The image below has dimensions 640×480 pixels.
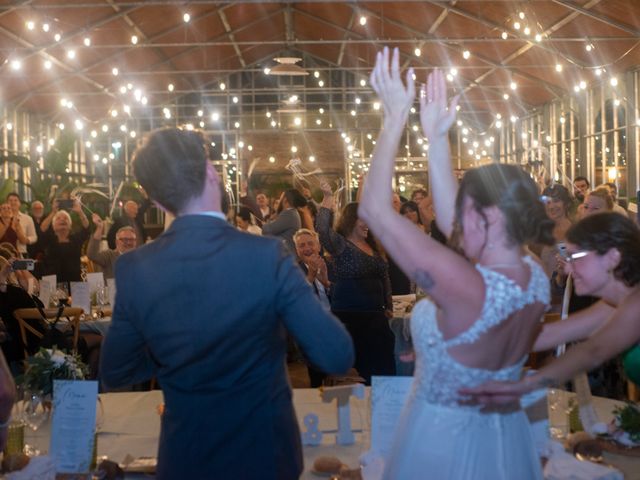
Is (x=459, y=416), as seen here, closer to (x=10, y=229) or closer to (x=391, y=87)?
(x=391, y=87)

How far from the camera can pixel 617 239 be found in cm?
244

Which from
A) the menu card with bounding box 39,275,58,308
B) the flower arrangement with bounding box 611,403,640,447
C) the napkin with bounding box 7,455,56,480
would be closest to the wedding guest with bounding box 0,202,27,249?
the menu card with bounding box 39,275,58,308

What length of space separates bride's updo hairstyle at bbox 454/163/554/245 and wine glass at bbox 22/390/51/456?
5.02ft

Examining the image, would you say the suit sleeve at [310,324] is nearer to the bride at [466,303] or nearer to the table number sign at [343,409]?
the bride at [466,303]

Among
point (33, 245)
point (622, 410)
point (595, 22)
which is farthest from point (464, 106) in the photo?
point (622, 410)

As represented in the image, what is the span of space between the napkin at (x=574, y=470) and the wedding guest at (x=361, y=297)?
3.36 meters

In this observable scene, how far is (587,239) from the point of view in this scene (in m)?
2.46

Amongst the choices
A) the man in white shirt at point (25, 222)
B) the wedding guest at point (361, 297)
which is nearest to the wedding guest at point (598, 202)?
the wedding guest at point (361, 297)

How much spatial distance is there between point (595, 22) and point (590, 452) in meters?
11.0

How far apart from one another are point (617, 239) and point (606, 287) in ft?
0.45

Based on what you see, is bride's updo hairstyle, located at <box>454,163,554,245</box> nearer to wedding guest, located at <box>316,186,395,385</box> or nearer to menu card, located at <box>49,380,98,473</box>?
menu card, located at <box>49,380,98,473</box>

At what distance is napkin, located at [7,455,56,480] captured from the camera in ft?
7.15

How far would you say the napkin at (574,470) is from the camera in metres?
2.14

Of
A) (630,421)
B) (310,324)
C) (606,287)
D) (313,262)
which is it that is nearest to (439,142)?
(310,324)
